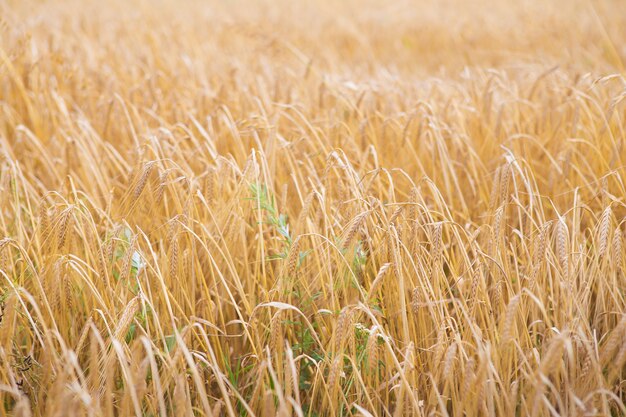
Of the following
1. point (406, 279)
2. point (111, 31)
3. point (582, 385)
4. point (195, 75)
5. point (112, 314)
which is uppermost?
point (111, 31)

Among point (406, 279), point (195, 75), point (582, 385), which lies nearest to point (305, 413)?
point (406, 279)

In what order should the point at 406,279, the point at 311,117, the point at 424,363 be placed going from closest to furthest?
the point at 424,363 < the point at 406,279 < the point at 311,117

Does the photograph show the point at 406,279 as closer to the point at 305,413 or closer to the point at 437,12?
the point at 305,413

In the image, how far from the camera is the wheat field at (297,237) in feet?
3.61

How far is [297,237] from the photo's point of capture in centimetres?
109

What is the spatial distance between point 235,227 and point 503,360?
0.66 metres

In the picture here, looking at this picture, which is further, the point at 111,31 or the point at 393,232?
the point at 111,31

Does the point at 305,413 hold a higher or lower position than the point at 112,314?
lower

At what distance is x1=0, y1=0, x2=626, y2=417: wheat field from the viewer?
1101 mm

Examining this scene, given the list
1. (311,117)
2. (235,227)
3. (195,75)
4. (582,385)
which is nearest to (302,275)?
(235,227)

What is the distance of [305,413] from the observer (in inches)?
48.7

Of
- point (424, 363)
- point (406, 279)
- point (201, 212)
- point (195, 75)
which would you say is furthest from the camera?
point (195, 75)

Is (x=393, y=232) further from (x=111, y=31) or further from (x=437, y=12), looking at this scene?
(x=437, y=12)

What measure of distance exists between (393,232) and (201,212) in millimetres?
651
